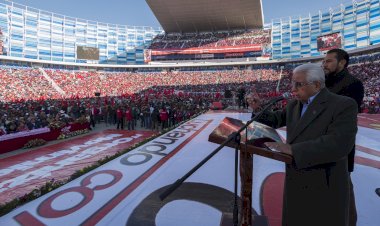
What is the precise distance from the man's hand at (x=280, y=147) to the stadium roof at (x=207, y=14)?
47.6 m

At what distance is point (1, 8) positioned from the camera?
50.6 meters

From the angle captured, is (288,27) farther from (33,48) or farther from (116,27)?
(33,48)

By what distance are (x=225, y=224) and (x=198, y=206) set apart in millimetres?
1378

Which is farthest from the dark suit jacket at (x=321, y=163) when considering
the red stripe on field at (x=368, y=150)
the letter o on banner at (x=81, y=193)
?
the red stripe on field at (x=368, y=150)

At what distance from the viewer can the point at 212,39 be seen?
178ft

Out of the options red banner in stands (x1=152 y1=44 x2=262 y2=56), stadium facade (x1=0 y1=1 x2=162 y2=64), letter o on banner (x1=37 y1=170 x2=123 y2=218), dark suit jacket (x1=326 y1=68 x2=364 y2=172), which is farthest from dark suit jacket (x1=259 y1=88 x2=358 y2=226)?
stadium facade (x1=0 y1=1 x2=162 y2=64)

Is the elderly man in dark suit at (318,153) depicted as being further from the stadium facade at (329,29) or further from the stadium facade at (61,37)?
the stadium facade at (61,37)

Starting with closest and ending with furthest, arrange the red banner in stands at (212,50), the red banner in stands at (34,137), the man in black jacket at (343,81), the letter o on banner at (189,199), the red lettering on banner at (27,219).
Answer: the man in black jacket at (343,81), the red lettering on banner at (27,219), the letter o on banner at (189,199), the red banner in stands at (34,137), the red banner in stands at (212,50)

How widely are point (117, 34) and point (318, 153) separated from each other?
78295mm

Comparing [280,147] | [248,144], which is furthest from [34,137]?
[280,147]

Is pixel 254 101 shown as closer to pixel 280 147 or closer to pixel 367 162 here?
pixel 280 147

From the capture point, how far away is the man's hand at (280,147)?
157cm

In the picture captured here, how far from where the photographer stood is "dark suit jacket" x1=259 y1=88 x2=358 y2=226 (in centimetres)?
151

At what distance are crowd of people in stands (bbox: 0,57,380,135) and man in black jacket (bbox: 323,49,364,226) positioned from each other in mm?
13138
